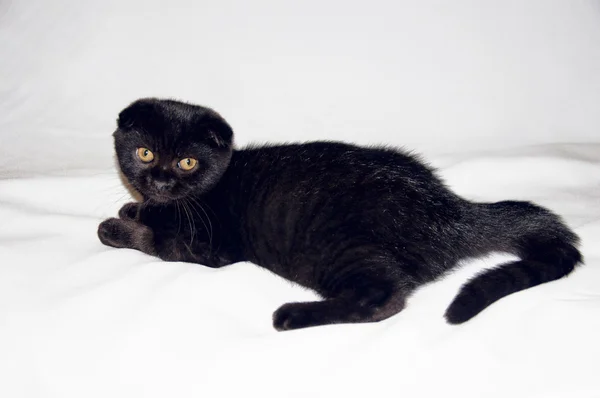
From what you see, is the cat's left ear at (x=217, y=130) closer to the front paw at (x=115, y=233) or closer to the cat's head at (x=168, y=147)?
the cat's head at (x=168, y=147)

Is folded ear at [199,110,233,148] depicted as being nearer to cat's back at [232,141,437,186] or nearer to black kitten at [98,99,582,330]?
black kitten at [98,99,582,330]

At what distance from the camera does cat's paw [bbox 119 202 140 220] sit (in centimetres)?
229

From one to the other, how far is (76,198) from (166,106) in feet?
1.82

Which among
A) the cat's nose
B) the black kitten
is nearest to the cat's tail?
the black kitten

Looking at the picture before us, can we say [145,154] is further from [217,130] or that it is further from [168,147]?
[217,130]

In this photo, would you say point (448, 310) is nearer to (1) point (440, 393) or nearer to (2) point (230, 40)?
(1) point (440, 393)

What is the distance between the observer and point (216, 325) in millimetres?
1675

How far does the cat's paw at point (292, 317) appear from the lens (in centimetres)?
170

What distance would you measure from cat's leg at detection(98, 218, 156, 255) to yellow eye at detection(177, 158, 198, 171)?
24cm

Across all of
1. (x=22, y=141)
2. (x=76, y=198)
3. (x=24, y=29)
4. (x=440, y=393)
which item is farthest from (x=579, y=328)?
(x=24, y=29)

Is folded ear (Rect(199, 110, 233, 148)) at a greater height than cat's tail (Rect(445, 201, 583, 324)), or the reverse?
folded ear (Rect(199, 110, 233, 148))

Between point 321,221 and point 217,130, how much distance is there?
0.48m

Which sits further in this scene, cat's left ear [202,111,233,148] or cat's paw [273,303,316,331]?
cat's left ear [202,111,233,148]

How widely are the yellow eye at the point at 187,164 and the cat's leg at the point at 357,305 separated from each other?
630 millimetres
